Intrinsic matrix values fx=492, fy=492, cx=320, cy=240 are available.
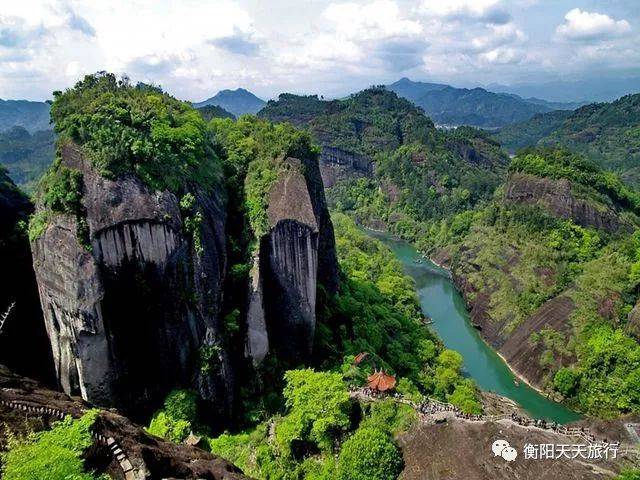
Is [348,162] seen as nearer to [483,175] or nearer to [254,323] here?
[483,175]

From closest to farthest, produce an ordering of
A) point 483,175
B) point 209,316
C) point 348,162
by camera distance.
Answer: point 209,316, point 483,175, point 348,162

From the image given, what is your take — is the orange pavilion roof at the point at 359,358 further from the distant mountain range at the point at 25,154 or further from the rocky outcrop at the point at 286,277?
the distant mountain range at the point at 25,154

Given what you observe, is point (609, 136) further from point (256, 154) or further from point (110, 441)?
point (110, 441)

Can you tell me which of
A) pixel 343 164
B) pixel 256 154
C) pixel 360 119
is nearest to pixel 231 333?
pixel 256 154

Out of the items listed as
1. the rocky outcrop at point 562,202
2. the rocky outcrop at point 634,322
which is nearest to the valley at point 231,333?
the rocky outcrop at point 634,322

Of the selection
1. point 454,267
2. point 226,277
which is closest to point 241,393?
point 226,277
